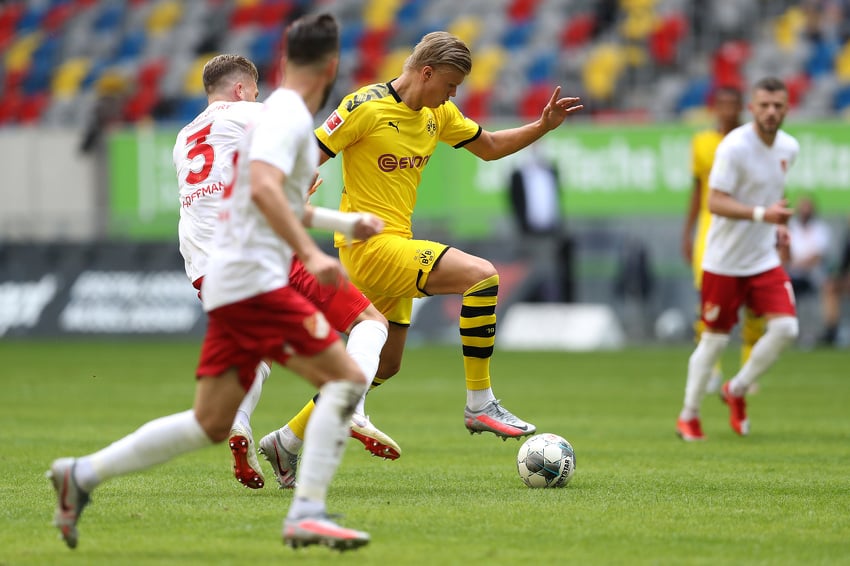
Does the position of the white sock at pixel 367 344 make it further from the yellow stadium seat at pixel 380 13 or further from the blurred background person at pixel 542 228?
the yellow stadium seat at pixel 380 13

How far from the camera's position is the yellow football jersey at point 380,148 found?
27.5 feet

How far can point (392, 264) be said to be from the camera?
27.3ft

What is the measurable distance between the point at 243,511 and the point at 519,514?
132cm

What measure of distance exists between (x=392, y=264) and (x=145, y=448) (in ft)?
8.60

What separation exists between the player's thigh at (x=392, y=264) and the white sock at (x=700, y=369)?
312 cm

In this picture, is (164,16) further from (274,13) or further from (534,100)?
(534,100)

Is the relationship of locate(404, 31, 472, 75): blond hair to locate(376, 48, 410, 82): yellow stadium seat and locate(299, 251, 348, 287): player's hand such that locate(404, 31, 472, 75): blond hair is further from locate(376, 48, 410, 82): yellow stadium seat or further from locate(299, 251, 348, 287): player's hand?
locate(376, 48, 410, 82): yellow stadium seat

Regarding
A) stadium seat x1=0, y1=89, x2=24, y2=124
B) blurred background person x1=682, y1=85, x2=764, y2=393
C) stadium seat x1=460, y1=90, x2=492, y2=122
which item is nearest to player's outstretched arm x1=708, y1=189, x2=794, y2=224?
blurred background person x1=682, y1=85, x2=764, y2=393

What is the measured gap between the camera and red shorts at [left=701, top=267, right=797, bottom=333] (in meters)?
10.8

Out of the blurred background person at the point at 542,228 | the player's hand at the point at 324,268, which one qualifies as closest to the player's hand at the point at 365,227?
the player's hand at the point at 324,268

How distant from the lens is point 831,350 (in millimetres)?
21266

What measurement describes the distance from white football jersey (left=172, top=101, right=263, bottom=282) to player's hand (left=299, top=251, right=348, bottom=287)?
8.28ft

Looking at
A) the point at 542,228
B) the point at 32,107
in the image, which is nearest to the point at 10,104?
the point at 32,107

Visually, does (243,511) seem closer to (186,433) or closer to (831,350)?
(186,433)
